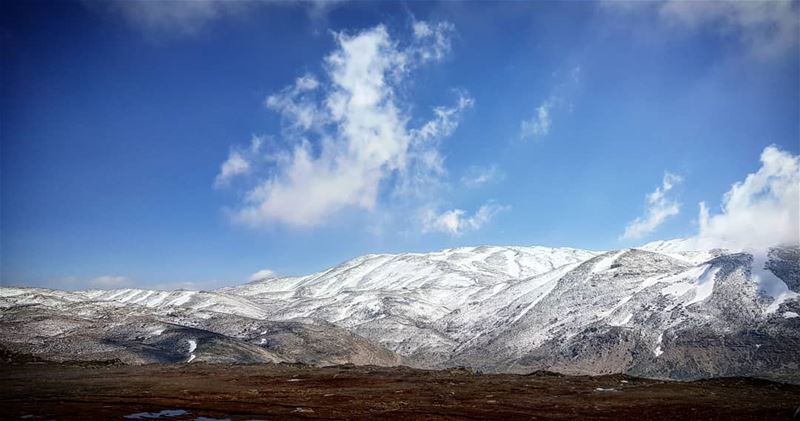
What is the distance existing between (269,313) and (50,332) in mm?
102912

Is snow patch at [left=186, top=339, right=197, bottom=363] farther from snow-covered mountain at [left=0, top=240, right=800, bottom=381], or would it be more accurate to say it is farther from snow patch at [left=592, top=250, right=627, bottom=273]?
snow patch at [left=592, top=250, right=627, bottom=273]

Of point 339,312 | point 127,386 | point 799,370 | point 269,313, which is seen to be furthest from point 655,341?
point 269,313

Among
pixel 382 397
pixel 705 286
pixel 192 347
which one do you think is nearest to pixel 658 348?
pixel 705 286

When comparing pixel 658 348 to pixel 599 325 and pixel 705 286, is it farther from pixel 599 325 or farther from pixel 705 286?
pixel 705 286

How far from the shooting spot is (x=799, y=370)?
66.5 m

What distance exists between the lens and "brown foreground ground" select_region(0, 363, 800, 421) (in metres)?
24.3

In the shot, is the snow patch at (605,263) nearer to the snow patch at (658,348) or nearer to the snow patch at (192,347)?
the snow patch at (658,348)

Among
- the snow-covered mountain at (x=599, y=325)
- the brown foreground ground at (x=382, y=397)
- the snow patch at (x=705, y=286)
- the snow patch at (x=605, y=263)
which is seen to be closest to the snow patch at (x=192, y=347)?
the snow-covered mountain at (x=599, y=325)

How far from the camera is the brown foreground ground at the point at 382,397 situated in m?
24.3

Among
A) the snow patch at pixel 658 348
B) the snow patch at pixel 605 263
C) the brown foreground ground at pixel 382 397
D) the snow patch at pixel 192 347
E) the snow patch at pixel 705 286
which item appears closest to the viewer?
the brown foreground ground at pixel 382 397

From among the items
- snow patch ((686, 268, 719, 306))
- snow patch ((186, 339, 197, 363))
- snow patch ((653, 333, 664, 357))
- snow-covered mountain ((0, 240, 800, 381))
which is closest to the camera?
snow patch ((186, 339, 197, 363))

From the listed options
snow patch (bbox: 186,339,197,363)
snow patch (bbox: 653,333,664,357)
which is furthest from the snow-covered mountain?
snow patch (bbox: 186,339,197,363)

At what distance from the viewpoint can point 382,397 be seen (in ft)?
104

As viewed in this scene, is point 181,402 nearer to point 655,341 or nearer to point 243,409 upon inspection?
point 243,409
